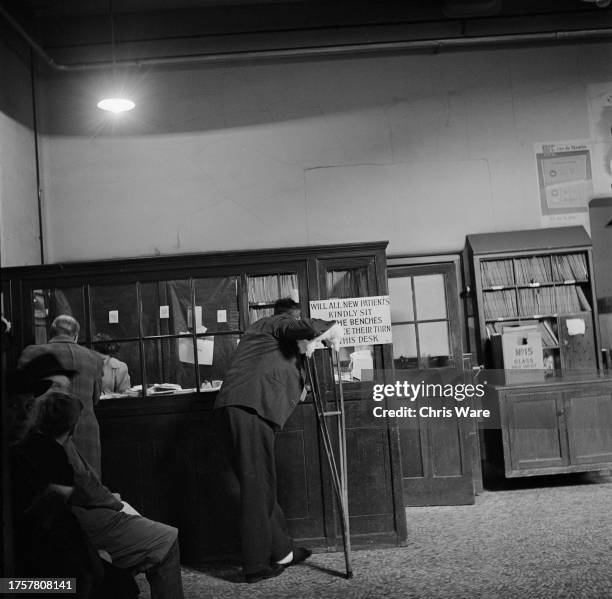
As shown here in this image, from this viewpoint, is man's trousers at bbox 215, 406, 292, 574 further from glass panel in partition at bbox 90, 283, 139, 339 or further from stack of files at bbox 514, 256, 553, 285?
stack of files at bbox 514, 256, 553, 285

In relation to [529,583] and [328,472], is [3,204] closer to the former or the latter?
[328,472]

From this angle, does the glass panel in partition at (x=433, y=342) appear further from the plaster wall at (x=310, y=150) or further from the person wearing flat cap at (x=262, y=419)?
the person wearing flat cap at (x=262, y=419)

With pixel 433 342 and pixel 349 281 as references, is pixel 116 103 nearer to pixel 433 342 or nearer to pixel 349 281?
pixel 349 281

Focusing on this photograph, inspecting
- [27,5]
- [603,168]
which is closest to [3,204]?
[27,5]

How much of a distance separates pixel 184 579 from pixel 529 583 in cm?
183

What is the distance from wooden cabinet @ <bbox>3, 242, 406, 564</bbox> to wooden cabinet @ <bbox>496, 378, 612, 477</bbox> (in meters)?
1.64

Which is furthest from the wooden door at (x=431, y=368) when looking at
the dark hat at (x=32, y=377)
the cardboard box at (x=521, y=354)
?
the dark hat at (x=32, y=377)

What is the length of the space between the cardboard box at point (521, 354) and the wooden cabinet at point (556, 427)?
0.42 feet

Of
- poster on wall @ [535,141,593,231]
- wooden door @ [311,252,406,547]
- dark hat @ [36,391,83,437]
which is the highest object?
poster on wall @ [535,141,593,231]

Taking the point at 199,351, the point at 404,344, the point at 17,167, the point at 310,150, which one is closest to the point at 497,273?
the point at 404,344

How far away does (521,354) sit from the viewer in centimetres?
586

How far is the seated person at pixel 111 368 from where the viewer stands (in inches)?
182

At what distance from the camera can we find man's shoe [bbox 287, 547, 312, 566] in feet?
13.5

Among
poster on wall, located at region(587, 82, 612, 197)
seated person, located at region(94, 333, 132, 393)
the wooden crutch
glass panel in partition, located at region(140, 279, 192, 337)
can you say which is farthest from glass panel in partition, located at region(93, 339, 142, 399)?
poster on wall, located at region(587, 82, 612, 197)
